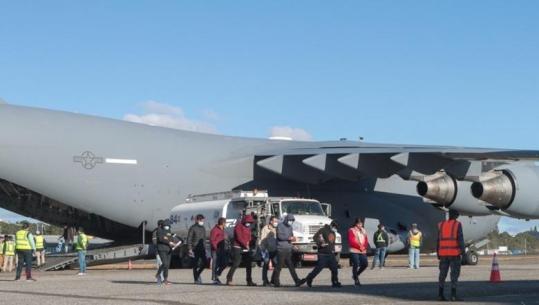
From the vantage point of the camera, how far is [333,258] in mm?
18453

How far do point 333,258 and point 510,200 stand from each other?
29.2 ft

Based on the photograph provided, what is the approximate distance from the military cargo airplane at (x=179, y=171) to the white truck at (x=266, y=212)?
2022mm

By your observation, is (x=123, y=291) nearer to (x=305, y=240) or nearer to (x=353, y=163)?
(x=305, y=240)

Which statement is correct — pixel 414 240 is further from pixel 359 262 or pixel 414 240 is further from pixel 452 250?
pixel 452 250

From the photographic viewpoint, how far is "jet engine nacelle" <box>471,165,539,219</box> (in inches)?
986

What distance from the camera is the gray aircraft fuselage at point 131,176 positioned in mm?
29344

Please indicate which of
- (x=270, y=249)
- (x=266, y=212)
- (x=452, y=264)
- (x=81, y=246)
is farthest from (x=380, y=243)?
(x=452, y=264)

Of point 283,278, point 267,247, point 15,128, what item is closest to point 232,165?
point 15,128

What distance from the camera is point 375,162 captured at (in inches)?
1207

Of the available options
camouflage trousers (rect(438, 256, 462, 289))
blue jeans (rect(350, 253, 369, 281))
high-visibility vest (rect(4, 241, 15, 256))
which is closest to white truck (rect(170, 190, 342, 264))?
high-visibility vest (rect(4, 241, 15, 256))

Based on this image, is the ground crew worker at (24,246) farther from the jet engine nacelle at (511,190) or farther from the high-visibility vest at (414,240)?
the high-visibility vest at (414,240)

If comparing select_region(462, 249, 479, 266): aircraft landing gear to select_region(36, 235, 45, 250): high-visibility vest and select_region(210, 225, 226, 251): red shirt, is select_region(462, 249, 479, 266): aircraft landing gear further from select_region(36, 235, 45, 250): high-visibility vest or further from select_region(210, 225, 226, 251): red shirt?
select_region(210, 225, 226, 251): red shirt

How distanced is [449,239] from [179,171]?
57.1ft

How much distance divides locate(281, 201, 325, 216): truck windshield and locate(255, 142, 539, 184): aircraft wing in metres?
2.45
